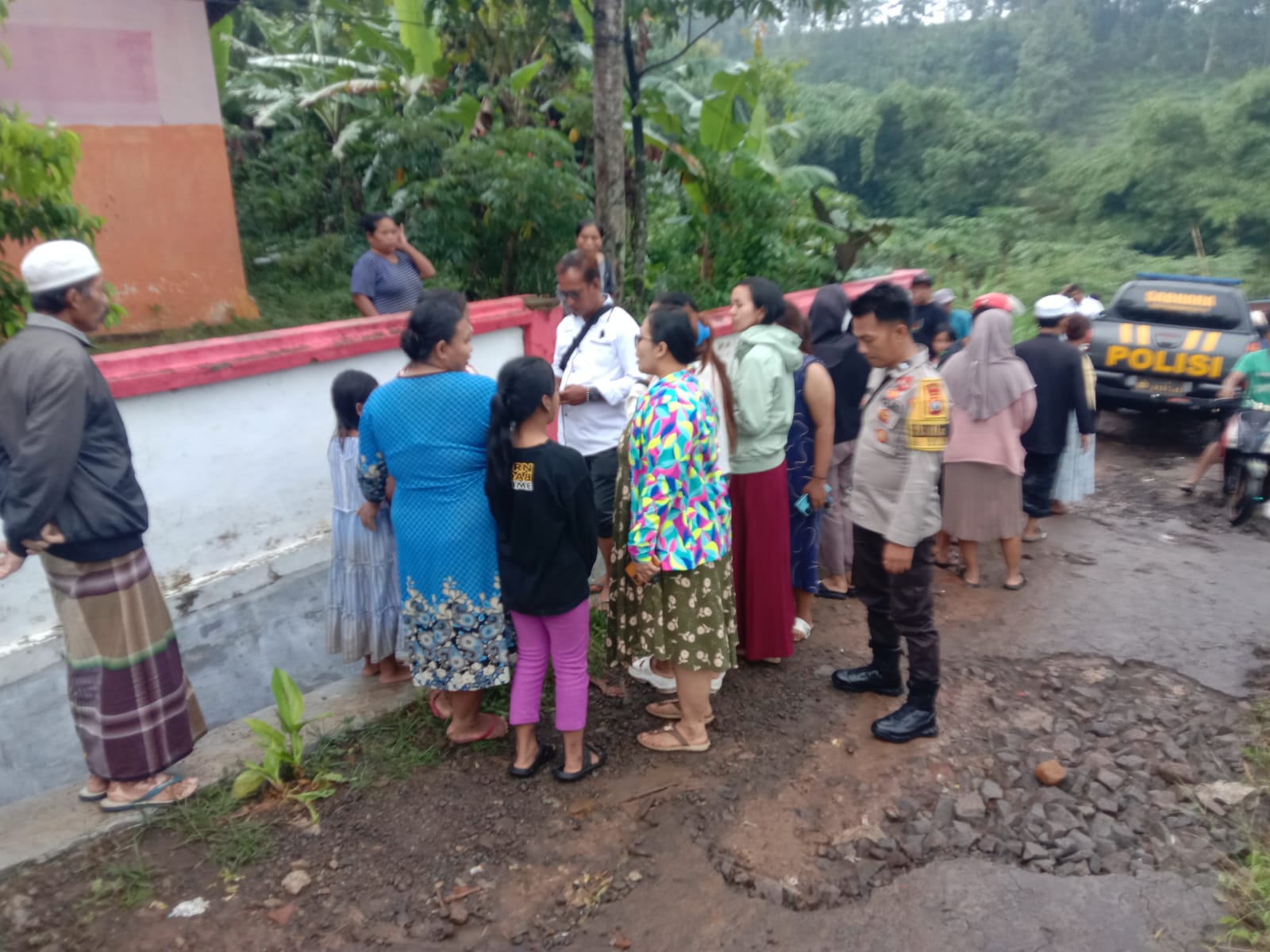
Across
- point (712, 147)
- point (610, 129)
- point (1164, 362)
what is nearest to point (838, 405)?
point (610, 129)

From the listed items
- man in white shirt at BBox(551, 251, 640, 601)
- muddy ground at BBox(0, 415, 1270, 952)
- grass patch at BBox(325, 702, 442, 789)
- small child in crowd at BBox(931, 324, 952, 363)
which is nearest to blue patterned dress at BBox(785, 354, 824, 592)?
muddy ground at BBox(0, 415, 1270, 952)

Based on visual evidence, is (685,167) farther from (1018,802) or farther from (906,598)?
(1018,802)

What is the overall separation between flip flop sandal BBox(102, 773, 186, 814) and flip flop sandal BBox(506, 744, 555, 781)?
1202mm

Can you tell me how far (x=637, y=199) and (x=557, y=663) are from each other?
17.2ft

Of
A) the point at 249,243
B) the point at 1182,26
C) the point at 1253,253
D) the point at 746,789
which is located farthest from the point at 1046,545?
the point at 1182,26

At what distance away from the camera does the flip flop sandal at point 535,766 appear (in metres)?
3.59

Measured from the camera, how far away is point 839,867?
124 inches

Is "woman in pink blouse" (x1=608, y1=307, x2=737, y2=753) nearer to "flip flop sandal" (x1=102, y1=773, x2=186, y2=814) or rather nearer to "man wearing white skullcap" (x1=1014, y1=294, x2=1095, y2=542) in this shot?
"flip flop sandal" (x1=102, y1=773, x2=186, y2=814)

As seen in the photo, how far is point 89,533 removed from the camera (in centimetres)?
303

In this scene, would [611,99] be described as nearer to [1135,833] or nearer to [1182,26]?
[1135,833]

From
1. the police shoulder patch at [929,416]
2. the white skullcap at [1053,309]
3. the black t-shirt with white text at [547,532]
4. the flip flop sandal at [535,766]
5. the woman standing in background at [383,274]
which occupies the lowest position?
the flip flop sandal at [535,766]

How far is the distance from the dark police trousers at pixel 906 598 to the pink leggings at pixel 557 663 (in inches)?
49.7

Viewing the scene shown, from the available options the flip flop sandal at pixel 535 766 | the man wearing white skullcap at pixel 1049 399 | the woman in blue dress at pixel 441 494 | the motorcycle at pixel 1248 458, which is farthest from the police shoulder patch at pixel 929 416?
the motorcycle at pixel 1248 458

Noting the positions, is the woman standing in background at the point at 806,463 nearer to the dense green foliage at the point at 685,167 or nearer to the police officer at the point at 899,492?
the police officer at the point at 899,492
